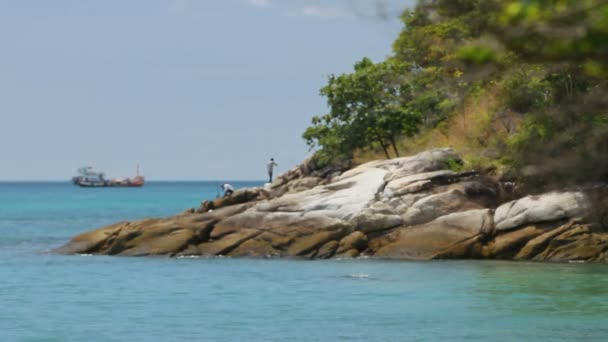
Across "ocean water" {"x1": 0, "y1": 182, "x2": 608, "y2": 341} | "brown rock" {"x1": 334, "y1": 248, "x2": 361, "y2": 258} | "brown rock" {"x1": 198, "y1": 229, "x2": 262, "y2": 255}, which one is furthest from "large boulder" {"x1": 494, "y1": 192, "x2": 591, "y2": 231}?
"brown rock" {"x1": 198, "y1": 229, "x2": 262, "y2": 255}

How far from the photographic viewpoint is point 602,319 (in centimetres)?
2128

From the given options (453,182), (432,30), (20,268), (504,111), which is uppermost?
(432,30)

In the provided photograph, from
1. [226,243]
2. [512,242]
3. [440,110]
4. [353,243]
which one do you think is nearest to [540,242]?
[512,242]

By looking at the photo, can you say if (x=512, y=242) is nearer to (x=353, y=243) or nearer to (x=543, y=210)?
(x=543, y=210)

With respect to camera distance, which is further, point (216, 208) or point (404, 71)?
point (404, 71)

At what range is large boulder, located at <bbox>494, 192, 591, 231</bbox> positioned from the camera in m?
32.2

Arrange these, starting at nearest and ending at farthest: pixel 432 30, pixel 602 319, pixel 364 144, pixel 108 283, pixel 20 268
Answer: pixel 602 319 → pixel 108 283 → pixel 20 268 → pixel 364 144 → pixel 432 30

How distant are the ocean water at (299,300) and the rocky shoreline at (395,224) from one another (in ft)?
3.19

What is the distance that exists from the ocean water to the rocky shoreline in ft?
3.19

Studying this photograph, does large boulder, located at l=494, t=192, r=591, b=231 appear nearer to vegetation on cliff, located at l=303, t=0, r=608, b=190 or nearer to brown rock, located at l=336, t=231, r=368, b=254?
vegetation on cliff, located at l=303, t=0, r=608, b=190

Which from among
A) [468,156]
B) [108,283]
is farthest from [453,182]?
[108,283]

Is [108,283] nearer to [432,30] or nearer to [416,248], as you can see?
[416,248]

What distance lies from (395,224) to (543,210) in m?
4.73

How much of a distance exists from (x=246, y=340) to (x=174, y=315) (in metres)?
4.29
